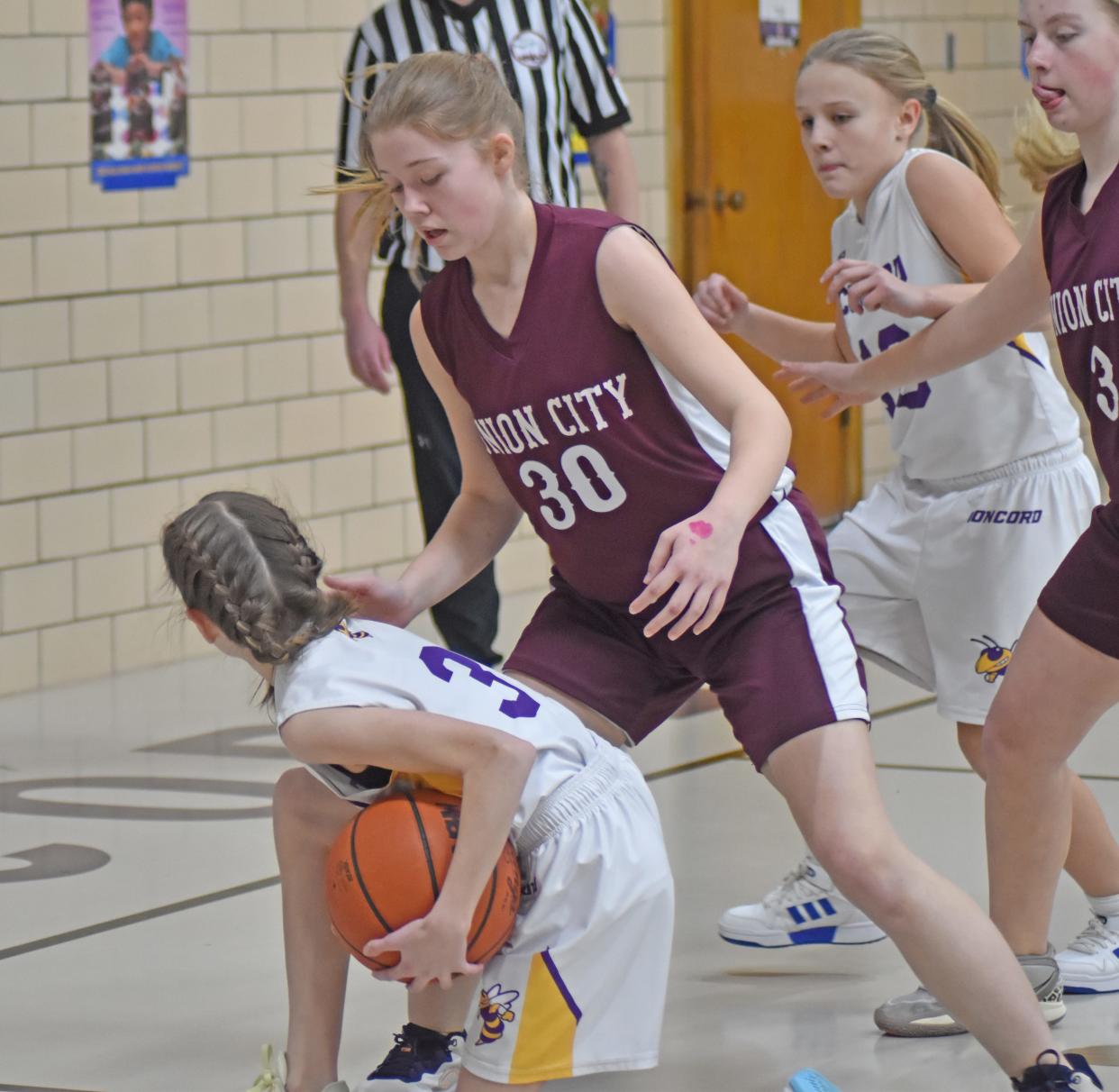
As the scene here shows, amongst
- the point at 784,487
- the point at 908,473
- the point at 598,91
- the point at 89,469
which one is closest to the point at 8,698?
the point at 89,469

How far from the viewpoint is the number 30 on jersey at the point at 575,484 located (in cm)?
299

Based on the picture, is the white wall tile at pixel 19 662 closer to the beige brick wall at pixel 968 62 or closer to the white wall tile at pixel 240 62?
the white wall tile at pixel 240 62

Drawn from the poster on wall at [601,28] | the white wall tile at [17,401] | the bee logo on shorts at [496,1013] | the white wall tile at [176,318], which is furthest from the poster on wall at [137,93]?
the bee logo on shorts at [496,1013]

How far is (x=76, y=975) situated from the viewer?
3.62 meters

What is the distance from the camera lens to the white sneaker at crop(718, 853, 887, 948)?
3.73 m

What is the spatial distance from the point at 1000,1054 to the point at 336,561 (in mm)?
4467

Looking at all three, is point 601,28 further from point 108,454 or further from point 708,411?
point 708,411

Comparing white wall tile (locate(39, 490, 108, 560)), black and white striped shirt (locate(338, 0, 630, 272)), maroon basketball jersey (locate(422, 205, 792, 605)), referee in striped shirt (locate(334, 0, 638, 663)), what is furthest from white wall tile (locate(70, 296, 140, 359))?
maroon basketball jersey (locate(422, 205, 792, 605))

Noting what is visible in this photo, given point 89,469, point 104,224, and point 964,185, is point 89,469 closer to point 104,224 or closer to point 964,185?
point 104,224

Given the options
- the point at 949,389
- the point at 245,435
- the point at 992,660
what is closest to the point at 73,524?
the point at 245,435

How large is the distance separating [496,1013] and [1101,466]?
108cm

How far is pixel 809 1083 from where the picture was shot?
9.66 ft

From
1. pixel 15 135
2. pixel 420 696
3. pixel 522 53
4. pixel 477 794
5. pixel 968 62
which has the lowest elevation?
pixel 477 794

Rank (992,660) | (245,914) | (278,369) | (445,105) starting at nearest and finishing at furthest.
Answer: (445,105), (992,660), (245,914), (278,369)
